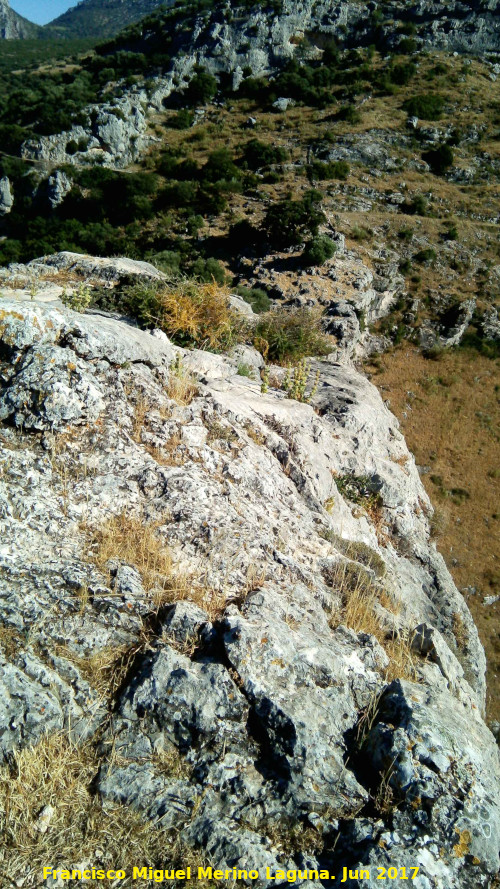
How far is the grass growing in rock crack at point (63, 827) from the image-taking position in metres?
2.46

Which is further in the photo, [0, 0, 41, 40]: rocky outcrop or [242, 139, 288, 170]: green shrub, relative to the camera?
[0, 0, 41, 40]: rocky outcrop

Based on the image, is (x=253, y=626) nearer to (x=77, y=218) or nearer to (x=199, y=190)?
(x=199, y=190)

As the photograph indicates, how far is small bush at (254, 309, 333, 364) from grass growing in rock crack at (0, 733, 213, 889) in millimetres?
8170

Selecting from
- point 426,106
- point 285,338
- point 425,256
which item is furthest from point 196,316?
point 426,106

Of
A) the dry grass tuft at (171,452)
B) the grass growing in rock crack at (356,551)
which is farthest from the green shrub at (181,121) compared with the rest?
the grass growing in rock crack at (356,551)

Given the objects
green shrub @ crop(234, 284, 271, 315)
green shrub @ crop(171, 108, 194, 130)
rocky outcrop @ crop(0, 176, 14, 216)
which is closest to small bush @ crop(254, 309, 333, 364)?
green shrub @ crop(234, 284, 271, 315)

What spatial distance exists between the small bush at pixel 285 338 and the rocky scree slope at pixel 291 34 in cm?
3817

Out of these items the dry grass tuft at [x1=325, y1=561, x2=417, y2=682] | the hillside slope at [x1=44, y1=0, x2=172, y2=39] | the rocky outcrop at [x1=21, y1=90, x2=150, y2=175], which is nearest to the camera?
the dry grass tuft at [x1=325, y1=561, x2=417, y2=682]

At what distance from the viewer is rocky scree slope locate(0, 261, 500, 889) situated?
113 inches

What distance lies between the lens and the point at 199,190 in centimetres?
3116

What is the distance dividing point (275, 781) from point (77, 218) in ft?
116

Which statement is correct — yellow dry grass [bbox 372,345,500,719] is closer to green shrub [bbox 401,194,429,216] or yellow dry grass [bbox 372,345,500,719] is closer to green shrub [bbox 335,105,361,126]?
green shrub [bbox 401,194,429,216]

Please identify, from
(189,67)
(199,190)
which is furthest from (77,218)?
(189,67)

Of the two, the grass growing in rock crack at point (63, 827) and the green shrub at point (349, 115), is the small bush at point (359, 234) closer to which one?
the green shrub at point (349, 115)
